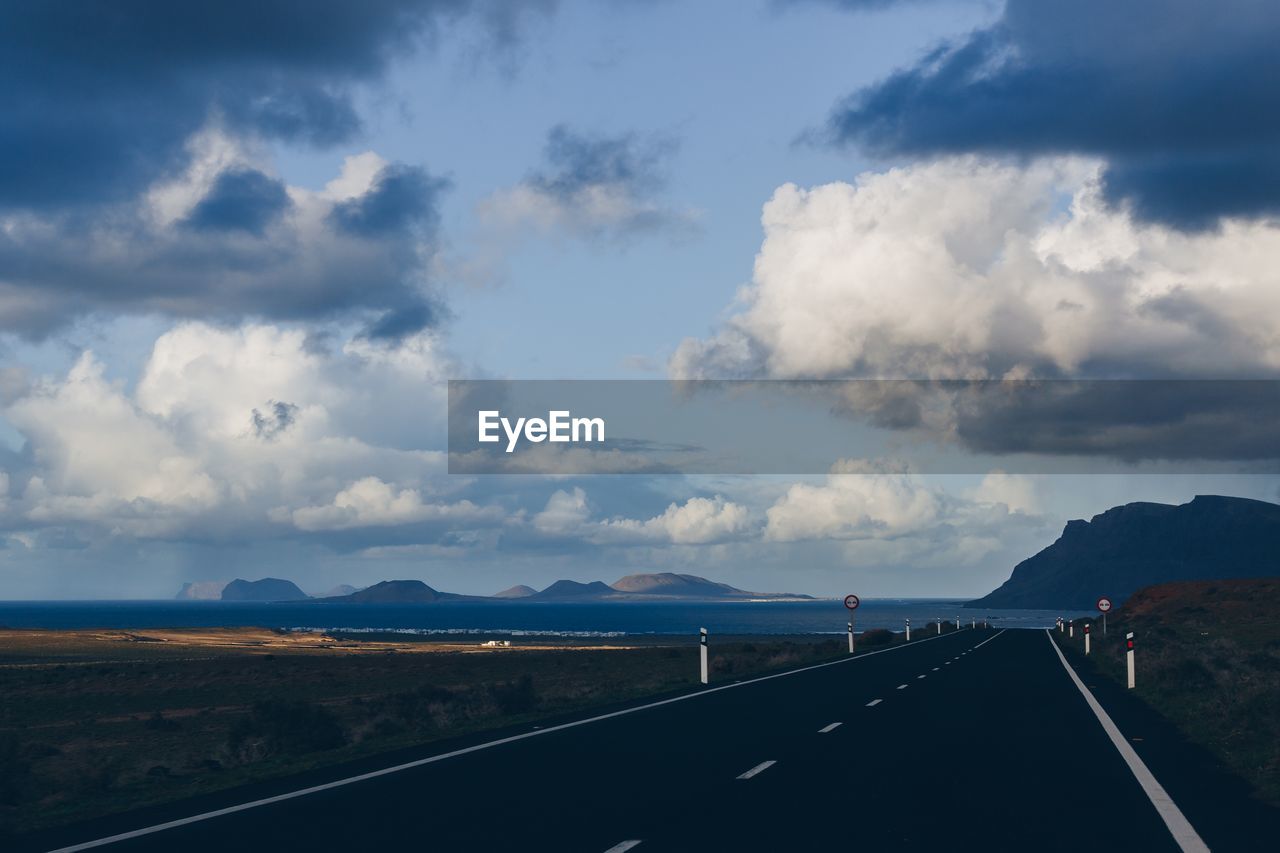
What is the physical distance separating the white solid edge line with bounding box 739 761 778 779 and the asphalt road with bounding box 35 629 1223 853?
0.02 meters

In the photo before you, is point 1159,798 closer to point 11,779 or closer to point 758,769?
point 758,769

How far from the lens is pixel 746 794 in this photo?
13055 millimetres

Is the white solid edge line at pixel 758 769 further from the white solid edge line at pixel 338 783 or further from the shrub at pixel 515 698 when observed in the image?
the shrub at pixel 515 698

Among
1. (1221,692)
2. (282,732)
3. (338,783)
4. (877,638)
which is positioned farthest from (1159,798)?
(877,638)

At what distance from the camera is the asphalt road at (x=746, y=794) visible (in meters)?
10.6

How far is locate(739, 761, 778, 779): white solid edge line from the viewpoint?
14.6 meters

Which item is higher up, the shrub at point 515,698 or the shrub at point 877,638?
the shrub at point 515,698

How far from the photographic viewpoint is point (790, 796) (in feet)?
42.3

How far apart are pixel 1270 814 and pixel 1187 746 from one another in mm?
6472

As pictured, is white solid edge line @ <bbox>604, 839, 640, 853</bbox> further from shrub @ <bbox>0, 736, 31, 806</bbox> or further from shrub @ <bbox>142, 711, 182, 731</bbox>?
shrub @ <bbox>142, 711, 182, 731</bbox>

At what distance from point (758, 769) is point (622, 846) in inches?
209

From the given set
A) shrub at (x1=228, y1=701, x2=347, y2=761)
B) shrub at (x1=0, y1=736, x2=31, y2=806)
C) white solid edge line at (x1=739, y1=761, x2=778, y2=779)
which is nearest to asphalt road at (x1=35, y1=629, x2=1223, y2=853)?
white solid edge line at (x1=739, y1=761, x2=778, y2=779)

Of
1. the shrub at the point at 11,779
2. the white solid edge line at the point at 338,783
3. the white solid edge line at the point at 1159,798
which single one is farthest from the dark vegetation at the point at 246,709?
the white solid edge line at the point at 1159,798

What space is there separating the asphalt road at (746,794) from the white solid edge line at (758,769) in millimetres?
22
